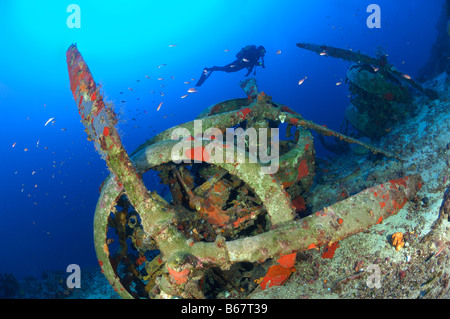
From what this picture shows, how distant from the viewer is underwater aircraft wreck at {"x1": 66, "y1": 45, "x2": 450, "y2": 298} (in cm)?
314

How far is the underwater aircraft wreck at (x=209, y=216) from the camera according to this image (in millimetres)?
3139

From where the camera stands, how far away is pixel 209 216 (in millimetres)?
4273

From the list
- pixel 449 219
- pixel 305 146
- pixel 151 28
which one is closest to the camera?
pixel 449 219

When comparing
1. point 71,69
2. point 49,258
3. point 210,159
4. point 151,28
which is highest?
point 151,28

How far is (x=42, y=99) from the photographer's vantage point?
8481 cm

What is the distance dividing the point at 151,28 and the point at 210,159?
13849 centimetres

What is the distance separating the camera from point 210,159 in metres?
3.93
